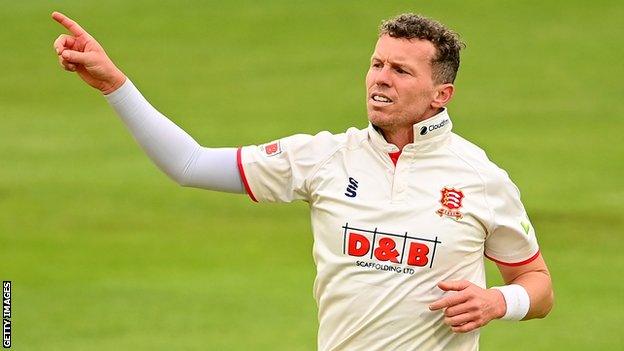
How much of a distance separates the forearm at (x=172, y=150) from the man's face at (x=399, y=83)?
1.90 ft

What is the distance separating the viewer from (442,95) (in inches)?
242

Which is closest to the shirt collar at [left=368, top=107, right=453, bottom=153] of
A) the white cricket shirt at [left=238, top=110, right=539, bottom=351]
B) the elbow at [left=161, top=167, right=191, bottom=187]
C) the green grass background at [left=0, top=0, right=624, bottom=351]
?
the white cricket shirt at [left=238, top=110, right=539, bottom=351]

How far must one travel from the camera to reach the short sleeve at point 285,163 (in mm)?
6035

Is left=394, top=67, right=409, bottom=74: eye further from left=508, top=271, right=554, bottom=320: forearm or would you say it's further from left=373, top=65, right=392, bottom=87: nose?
left=508, top=271, right=554, bottom=320: forearm

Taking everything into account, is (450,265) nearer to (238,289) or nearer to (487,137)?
(238,289)

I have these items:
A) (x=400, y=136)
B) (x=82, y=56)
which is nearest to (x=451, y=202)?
(x=400, y=136)

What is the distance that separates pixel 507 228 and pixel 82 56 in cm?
168

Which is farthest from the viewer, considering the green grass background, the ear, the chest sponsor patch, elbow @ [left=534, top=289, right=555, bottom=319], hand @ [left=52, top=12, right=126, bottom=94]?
the green grass background

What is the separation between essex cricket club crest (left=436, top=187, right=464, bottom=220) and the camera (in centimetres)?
591

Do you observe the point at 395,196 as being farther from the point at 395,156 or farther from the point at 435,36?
the point at 435,36

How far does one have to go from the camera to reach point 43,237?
13906 millimetres

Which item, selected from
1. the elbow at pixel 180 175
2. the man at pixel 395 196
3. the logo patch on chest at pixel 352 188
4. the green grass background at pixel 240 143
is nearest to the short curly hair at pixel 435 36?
the man at pixel 395 196

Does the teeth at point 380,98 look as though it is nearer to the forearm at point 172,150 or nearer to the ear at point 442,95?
the ear at point 442,95

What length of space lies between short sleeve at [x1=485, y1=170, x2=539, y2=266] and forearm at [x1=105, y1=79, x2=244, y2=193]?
3.11ft
